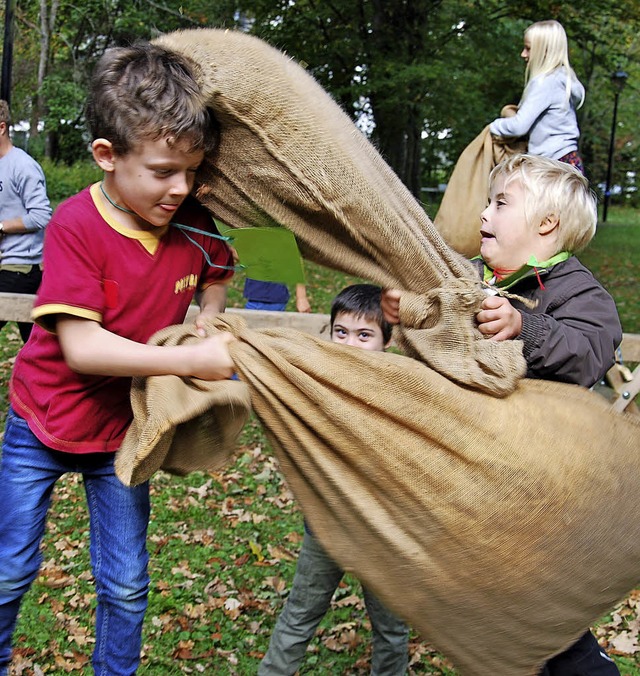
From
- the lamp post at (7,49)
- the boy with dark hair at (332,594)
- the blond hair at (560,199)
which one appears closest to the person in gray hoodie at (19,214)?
the boy with dark hair at (332,594)

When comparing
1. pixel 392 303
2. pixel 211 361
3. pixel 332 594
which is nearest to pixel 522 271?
pixel 392 303

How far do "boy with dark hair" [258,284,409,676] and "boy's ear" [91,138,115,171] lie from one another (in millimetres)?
1137

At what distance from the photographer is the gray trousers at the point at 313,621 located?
293 cm

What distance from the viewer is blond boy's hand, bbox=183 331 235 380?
6.56 ft

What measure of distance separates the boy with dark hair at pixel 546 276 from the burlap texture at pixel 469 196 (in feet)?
4.84

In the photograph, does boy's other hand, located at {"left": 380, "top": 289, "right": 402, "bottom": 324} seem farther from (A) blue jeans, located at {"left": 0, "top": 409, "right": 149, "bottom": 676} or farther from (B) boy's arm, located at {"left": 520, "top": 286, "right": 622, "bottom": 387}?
(A) blue jeans, located at {"left": 0, "top": 409, "right": 149, "bottom": 676}

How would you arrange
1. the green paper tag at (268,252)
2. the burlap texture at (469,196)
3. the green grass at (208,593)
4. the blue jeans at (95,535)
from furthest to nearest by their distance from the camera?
the burlap texture at (469,196) < the green grass at (208,593) < the blue jeans at (95,535) < the green paper tag at (268,252)

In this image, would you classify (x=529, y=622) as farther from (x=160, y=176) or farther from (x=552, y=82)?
(x=552, y=82)

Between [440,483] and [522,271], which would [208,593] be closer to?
[440,483]

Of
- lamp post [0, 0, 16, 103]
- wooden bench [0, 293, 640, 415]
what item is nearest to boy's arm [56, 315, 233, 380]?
wooden bench [0, 293, 640, 415]

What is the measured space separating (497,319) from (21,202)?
14.5 feet

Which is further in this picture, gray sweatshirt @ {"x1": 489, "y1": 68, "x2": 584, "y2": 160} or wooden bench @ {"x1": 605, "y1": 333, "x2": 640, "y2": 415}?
gray sweatshirt @ {"x1": 489, "y1": 68, "x2": 584, "y2": 160}

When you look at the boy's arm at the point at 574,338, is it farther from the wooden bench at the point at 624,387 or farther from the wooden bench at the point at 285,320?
the wooden bench at the point at 624,387

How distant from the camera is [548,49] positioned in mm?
5105
